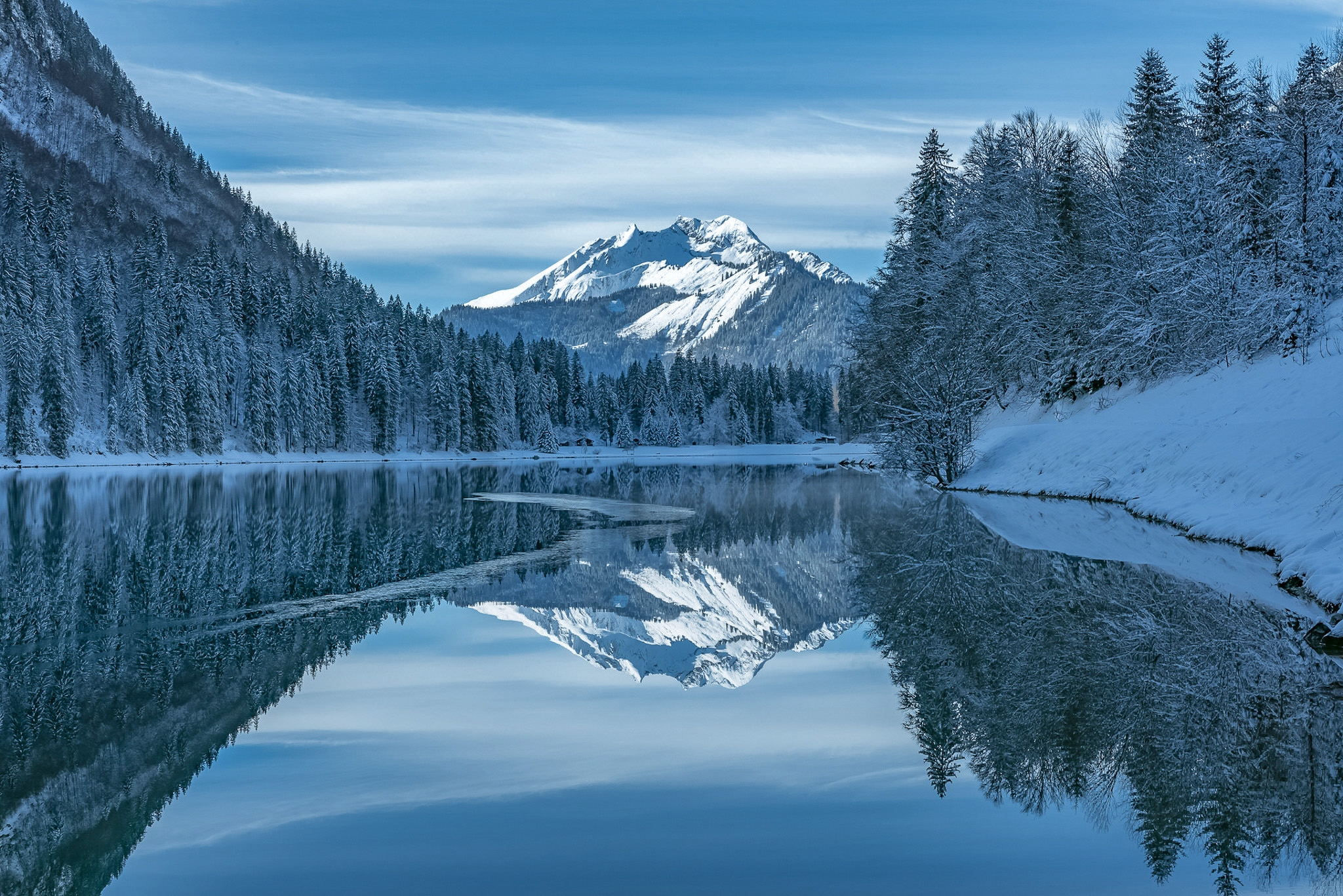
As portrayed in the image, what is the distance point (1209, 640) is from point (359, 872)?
36.0ft

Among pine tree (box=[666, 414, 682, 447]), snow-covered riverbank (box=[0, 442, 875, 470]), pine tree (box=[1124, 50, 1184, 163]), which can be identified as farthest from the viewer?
pine tree (box=[666, 414, 682, 447])

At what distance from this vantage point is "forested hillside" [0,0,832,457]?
110250 mm

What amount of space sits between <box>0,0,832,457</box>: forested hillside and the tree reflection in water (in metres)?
106

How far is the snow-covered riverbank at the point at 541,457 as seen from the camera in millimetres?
103938

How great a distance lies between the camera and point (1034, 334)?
181 ft

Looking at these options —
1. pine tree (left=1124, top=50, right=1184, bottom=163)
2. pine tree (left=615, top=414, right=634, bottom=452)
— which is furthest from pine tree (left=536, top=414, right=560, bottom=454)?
pine tree (left=1124, top=50, right=1184, bottom=163)

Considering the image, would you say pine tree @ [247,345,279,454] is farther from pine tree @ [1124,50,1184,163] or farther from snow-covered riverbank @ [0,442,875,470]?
pine tree @ [1124,50,1184,163]

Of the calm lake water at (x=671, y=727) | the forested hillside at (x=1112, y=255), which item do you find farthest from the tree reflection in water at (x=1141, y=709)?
the forested hillside at (x=1112, y=255)

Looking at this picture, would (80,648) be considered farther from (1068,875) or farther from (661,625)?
(1068,875)

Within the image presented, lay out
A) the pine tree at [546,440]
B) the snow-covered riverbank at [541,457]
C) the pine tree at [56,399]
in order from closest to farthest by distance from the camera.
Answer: the pine tree at [56,399] < the snow-covered riverbank at [541,457] < the pine tree at [546,440]

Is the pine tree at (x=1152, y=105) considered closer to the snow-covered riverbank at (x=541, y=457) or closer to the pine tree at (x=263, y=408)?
the snow-covered riverbank at (x=541, y=457)

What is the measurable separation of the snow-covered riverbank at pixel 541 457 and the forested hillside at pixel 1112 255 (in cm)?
3281

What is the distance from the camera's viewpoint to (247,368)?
13262 cm

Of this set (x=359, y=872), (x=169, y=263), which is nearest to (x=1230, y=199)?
(x=359, y=872)
